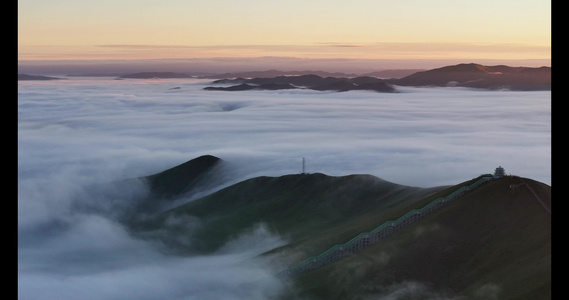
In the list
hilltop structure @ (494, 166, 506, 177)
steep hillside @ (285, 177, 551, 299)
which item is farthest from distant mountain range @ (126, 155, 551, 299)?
hilltop structure @ (494, 166, 506, 177)

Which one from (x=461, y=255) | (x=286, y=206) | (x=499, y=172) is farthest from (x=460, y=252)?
(x=286, y=206)

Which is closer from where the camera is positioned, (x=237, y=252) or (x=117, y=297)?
(x=117, y=297)

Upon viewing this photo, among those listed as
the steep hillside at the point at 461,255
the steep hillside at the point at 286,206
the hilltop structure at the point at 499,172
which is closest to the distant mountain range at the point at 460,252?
the steep hillside at the point at 461,255

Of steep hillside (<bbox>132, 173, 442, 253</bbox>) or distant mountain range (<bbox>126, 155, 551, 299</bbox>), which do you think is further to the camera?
steep hillside (<bbox>132, 173, 442, 253</bbox>)

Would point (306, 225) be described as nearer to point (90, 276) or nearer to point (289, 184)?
point (289, 184)

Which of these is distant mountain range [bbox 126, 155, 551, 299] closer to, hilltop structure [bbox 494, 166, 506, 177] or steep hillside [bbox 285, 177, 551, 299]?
steep hillside [bbox 285, 177, 551, 299]

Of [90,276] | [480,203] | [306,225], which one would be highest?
[480,203]
